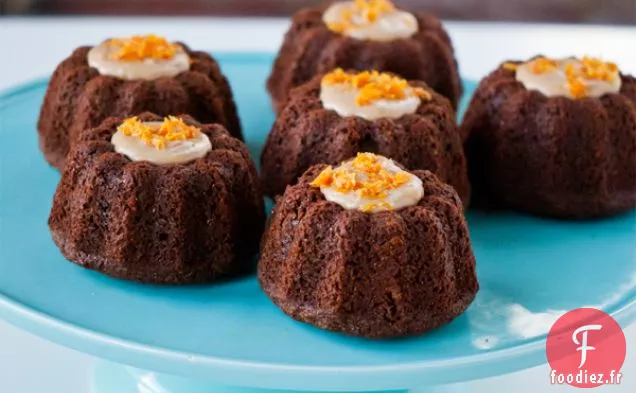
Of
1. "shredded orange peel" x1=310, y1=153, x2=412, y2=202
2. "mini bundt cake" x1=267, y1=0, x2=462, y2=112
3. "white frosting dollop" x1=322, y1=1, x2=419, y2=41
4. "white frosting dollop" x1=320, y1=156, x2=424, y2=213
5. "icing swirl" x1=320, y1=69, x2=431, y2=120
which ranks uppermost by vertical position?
"shredded orange peel" x1=310, y1=153, x2=412, y2=202

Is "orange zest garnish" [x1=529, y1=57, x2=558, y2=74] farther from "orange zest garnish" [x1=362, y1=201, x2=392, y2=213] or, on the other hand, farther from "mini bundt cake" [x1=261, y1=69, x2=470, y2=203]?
"orange zest garnish" [x1=362, y1=201, x2=392, y2=213]

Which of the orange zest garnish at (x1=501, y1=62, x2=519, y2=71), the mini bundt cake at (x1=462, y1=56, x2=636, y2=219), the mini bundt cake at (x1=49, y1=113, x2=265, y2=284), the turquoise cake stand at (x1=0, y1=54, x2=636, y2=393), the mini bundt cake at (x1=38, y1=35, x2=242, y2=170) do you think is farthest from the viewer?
the orange zest garnish at (x1=501, y1=62, x2=519, y2=71)

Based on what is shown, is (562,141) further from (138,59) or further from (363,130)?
(138,59)

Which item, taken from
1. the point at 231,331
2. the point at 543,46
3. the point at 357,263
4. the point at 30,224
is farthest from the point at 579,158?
the point at 543,46

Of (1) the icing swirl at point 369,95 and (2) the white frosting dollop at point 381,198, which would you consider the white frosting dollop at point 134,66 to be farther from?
(2) the white frosting dollop at point 381,198

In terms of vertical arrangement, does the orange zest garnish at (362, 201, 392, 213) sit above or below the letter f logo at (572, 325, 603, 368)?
above

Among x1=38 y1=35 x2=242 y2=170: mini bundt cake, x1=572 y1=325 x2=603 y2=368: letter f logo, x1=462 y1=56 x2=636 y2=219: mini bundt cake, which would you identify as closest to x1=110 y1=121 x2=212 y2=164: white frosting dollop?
x1=38 y1=35 x2=242 y2=170: mini bundt cake

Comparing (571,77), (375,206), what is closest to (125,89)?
(375,206)
